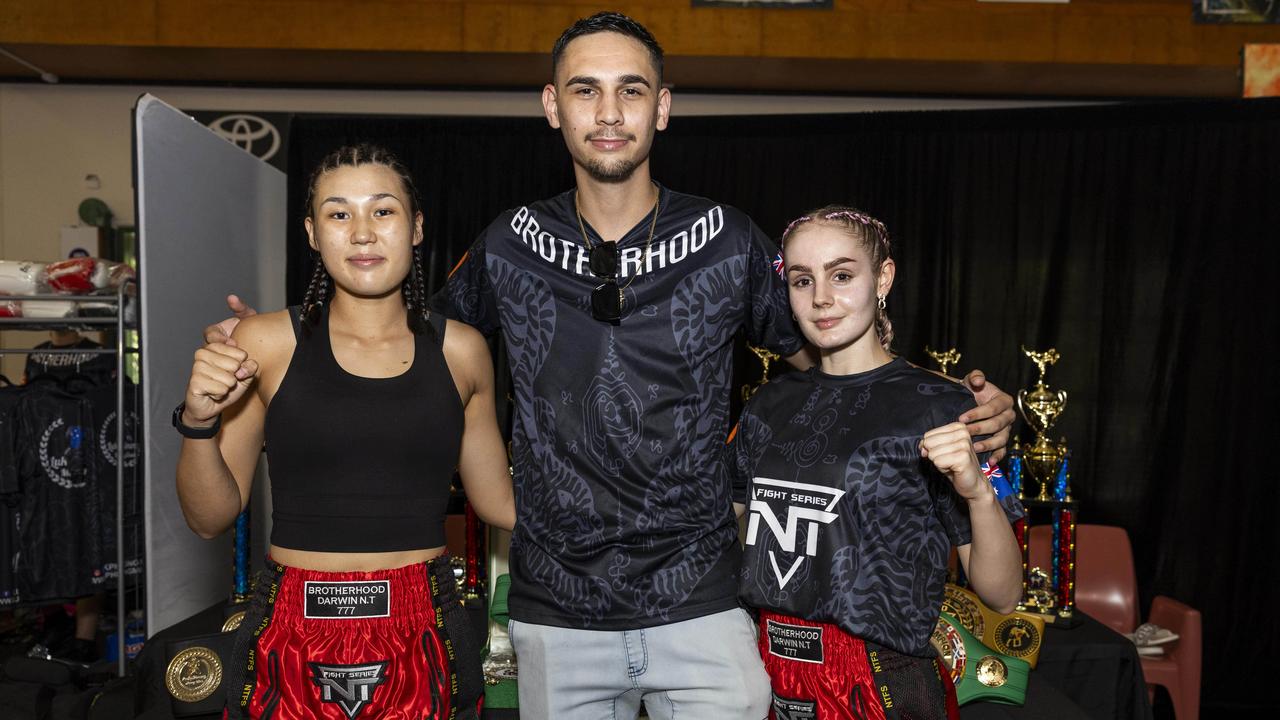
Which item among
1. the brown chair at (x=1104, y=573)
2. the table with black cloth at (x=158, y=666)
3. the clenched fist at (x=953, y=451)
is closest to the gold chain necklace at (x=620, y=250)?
the clenched fist at (x=953, y=451)

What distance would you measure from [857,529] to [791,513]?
0.36ft

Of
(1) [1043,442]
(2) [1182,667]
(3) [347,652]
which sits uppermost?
(1) [1043,442]

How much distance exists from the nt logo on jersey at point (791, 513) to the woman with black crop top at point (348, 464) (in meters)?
0.53

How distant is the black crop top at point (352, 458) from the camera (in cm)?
141

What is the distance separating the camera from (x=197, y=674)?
7.25ft

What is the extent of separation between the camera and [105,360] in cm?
384

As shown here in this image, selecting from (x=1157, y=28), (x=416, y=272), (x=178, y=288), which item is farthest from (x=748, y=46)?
(x=416, y=272)

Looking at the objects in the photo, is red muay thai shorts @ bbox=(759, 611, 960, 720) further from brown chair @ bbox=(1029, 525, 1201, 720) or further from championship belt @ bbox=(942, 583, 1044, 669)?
brown chair @ bbox=(1029, 525, 1201, 720)

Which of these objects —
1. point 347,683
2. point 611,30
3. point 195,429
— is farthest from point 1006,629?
point 195,429

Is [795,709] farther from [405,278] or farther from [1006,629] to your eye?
[1006,629]

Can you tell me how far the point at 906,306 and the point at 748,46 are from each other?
1.58 m

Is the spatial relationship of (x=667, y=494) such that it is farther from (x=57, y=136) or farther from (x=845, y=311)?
(x=57, y=136)

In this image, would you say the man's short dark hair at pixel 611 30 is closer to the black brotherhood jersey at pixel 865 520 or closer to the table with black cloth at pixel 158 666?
the black brotherhood jersey at pixel 865 520

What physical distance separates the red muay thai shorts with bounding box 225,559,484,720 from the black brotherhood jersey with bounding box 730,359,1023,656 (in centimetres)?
52
